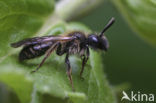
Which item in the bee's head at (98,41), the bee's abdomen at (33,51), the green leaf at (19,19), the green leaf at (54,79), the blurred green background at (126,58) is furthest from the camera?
the blurred green background at (126,58)

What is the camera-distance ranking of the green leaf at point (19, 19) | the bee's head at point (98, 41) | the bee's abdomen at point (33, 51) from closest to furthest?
the green leaf at point (19, 19) → the bee's abdomen at point (33, 51) → the bee's head at point (98, 41)

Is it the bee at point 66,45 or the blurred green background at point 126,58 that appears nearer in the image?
the bee at point 66,45

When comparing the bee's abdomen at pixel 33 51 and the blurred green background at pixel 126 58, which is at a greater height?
the blurred green background at pixel 126 58

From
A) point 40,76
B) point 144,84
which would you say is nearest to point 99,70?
point 40,76

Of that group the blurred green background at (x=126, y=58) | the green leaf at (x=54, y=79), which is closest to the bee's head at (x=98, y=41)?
the green leaf at (x=54, y=79)

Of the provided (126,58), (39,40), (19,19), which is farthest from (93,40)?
(126,58)

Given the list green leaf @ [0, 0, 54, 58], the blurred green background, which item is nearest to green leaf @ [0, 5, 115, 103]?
green leaf @ [0, 0, 54, 58]

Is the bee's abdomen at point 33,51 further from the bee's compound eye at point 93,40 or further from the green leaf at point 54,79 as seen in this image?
the bee's compound eye at point 93,40

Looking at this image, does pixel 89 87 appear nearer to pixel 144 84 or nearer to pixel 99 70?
pixel 99 70

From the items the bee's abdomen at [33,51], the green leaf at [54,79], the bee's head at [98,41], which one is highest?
the bee's head at [98,41]
